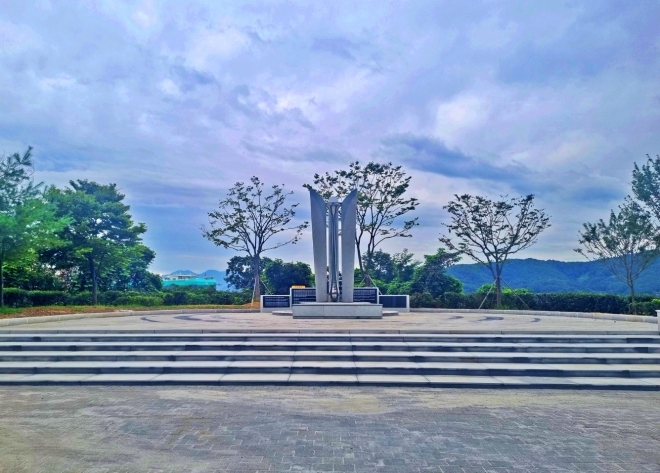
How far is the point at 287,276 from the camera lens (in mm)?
33156

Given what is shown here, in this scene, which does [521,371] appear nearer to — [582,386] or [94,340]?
[582,386]

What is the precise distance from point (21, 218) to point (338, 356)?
48.4 feet

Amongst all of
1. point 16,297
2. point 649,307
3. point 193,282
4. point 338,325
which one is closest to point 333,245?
point 338,325

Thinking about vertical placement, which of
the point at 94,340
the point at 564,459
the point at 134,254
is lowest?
the point at 564,459

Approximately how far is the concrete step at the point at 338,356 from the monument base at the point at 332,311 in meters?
7.25

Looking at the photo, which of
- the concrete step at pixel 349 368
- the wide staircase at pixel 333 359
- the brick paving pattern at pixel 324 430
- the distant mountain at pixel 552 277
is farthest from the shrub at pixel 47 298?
the distant mountain at pixel 552 277

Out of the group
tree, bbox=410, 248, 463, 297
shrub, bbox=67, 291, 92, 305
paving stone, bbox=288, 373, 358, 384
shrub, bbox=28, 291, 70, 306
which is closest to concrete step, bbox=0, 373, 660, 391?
paving stone, bbox=288, 373, 358, 384

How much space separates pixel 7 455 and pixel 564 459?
5.82 metres

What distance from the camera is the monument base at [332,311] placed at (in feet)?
57.4

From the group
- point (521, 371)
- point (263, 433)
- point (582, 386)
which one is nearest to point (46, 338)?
point (263, 433)

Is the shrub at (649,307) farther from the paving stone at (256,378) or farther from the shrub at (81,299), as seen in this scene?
the shrub at (81,299)

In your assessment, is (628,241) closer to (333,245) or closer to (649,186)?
(649,186)

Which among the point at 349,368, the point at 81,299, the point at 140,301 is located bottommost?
the point at 349,368

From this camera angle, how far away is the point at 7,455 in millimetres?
5082
